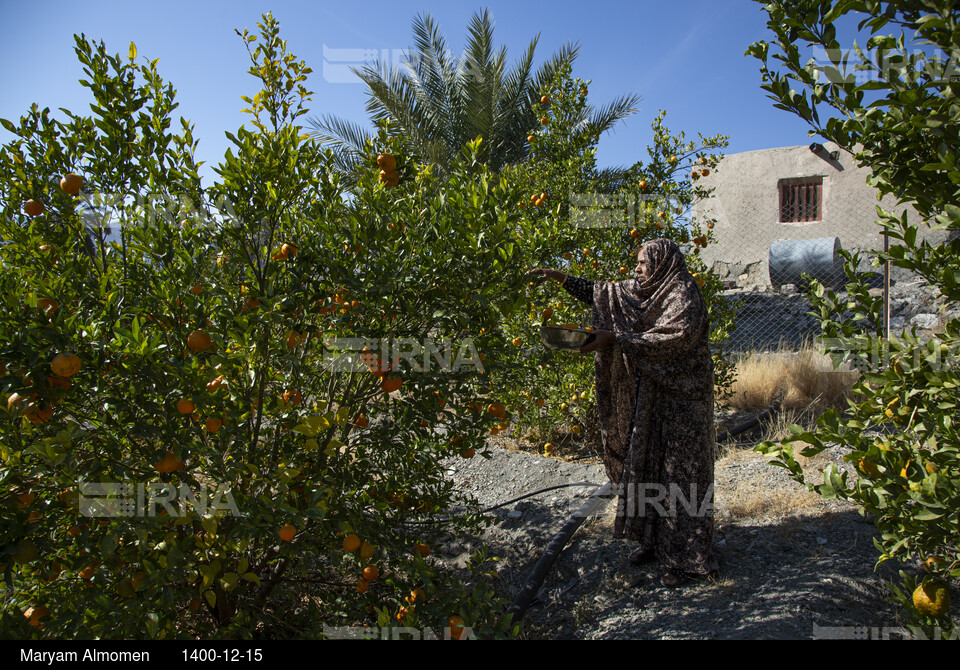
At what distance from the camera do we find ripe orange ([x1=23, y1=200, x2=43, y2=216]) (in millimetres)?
1718

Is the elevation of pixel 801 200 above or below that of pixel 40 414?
above

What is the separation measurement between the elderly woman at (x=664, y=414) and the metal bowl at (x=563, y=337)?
129 mm

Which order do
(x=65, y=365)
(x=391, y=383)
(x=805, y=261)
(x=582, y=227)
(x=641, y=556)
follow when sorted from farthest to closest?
(x=805, y=261) < (x=582, y=227) < (x=641, y=556) < (x=391, y=383) < (x=65, y=365)

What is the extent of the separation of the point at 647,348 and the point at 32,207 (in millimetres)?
2329

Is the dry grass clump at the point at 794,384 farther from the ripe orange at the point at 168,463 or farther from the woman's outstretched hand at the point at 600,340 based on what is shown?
the ripe orange at the point at 168,463

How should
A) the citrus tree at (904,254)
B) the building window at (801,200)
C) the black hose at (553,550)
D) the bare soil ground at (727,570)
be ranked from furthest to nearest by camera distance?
the building window at (801,200), the black hose at (553,550), the bare soil ground at (727,570), the citrus tree at (904,254)

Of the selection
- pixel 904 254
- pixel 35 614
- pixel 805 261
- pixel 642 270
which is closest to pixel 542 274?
pixel 642 270

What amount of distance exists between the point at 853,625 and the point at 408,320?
1.97m

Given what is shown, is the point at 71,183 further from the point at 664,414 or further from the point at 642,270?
the point at 664,414

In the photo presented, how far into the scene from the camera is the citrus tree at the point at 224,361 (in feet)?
4.61

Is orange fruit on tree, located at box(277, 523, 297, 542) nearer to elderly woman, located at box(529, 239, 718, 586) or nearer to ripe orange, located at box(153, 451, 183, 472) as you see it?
ripe orange, located at box(153, 451, 183, 472)

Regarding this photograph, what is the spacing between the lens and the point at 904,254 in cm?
138

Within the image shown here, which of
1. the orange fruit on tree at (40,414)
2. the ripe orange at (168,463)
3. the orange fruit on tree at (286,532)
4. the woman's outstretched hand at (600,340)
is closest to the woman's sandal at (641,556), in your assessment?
the woman's outstretched hand at (600,340)

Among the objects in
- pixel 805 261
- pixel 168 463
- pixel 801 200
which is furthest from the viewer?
pixel 801 200
